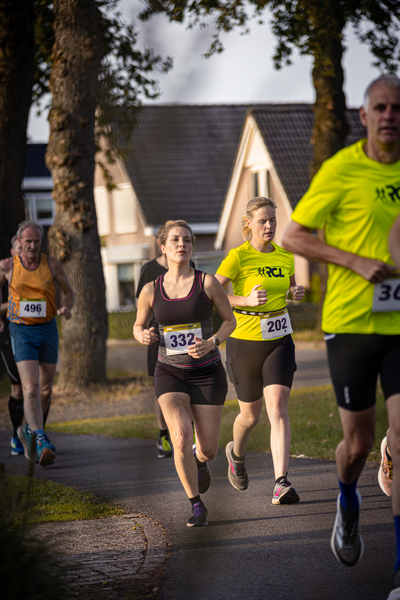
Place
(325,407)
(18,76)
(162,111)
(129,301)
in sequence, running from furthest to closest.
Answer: (129,301), (18,76), (325,407), (162,111)

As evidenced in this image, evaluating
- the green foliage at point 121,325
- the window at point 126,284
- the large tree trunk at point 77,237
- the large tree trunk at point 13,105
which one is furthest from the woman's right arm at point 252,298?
the window at point 126,284

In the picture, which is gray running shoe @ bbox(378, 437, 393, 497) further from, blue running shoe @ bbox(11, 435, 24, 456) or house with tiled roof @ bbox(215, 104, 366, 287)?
house with tiled roof @ bbox(215, 104, 366, 287)

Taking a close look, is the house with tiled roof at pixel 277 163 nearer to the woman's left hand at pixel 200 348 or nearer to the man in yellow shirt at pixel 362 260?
the woman's left hand at pixel 200 348

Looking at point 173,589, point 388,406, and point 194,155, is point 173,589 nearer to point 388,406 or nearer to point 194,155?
point 388,406

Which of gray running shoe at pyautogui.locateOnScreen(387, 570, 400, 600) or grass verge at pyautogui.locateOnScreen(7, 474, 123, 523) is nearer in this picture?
gray running shoe at pyautogui.locateOnScreen(387, 570, 400, 600)

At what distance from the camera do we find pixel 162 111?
1329 mm

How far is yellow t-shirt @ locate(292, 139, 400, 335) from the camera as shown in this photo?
3.37 m

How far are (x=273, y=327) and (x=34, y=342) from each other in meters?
2.66

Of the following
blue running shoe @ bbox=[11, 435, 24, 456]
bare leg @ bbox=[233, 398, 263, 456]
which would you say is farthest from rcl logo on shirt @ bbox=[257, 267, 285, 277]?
blue running shoe @ bbox=[11, 435, 24, 456]

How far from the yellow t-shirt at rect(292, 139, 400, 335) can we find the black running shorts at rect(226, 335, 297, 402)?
211cm

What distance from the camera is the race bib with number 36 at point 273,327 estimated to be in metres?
5.62

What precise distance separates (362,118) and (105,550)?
261cm

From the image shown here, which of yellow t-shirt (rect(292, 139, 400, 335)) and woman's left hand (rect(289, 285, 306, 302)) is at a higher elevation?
yellow t-shirt (rect(292, 139, 400, 335))

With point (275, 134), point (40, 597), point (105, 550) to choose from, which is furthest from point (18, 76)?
point (275, 134)
